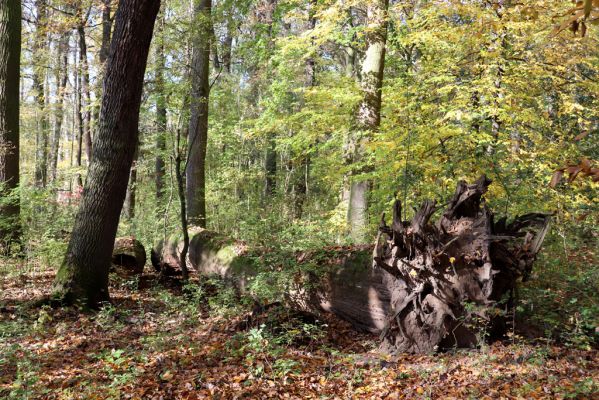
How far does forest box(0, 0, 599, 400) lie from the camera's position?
455 centimetres

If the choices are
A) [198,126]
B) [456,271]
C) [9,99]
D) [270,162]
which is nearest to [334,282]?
[456,271]

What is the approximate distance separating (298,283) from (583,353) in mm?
3789

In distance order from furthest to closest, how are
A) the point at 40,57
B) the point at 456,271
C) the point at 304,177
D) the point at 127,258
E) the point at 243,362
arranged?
the point at 304,177, the point at 40,57, the point at 127,258, the point at 456,271, the point at 243,362

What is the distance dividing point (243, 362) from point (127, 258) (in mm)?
5353

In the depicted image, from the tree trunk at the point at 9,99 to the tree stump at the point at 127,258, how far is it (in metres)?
2.39

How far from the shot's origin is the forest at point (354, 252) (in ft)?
14.9

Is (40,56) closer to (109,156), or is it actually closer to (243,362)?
(109,156)

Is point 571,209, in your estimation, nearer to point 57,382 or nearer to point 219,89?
point 57,382

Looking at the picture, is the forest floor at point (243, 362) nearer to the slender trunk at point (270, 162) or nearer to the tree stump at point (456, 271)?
the tree stump at point (456, 271)

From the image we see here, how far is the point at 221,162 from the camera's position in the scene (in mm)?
17781

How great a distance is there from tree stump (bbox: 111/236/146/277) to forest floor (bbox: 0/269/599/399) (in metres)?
2.53

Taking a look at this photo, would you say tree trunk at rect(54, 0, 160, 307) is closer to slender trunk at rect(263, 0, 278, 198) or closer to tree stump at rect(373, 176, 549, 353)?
tree stump at rect(373, 176, 549, 353)

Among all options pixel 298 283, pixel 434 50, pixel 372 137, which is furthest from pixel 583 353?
pixel 434 50

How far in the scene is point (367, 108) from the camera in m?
9.62
